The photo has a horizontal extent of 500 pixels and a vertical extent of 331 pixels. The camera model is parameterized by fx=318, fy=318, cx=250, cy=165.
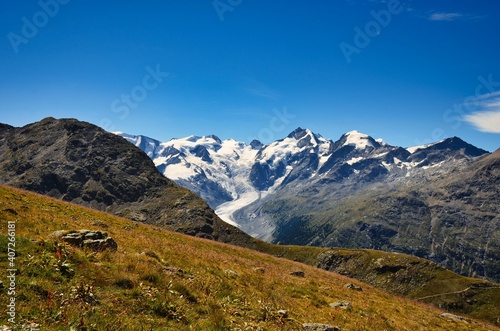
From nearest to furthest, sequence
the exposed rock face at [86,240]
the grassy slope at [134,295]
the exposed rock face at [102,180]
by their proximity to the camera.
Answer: the grassy slope at [134,295], the exposed rock face at [86,240], the exposed rock face at [102,180]

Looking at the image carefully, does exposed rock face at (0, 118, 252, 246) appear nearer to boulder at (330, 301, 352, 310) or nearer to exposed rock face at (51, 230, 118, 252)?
boulder at (330, 301, 352, 310)

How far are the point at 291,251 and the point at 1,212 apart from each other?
111 metres

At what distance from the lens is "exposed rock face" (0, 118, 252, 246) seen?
14775 centimetres

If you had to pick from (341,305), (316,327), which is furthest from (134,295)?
(341,305)

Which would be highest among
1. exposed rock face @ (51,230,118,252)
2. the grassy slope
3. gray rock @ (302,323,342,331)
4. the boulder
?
exposed rock face @ (51,230,118,252)

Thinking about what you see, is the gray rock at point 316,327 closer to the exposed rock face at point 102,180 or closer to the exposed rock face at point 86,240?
the exposed rock face at point 86,240

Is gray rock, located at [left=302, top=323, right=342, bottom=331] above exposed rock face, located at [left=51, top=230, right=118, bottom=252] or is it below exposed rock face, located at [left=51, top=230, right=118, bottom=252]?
below

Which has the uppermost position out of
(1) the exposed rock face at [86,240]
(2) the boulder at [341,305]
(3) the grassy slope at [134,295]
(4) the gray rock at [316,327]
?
(1) the exposed rock face at [86,240]

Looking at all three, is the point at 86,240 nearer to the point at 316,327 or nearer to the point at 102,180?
the point at 316,327

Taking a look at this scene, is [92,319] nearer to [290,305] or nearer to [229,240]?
[290,305]

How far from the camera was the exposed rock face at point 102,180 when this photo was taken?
147750 millimetres

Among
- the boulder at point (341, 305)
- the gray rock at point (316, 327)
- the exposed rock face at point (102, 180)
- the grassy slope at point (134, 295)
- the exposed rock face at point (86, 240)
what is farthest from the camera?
the exposed rock face at point (102, 180)

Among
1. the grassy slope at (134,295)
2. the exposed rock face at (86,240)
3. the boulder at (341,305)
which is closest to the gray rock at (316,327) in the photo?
the grassy slope at (134,295)

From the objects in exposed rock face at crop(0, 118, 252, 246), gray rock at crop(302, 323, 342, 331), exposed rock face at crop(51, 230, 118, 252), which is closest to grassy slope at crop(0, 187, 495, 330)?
gray rock at crop(302, 323, 342, 331)
